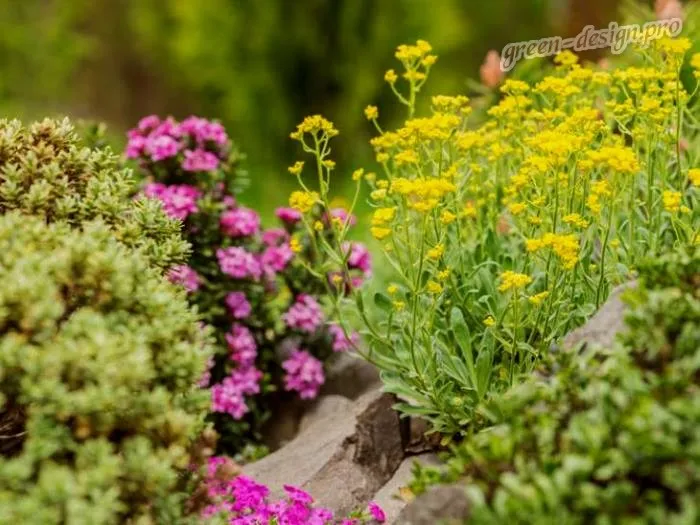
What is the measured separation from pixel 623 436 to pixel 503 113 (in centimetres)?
217

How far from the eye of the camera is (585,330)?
3.07 metres

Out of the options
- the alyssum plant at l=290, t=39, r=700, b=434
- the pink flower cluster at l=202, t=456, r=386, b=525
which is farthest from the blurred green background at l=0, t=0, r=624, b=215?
the pink flower cluster at l=202, t=456, r=386, b=525

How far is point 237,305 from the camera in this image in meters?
5.07

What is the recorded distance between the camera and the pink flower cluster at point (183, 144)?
16.6 feet

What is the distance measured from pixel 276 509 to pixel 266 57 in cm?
729

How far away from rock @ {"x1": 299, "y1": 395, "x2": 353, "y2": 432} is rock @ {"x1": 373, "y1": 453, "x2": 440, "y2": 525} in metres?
0.78

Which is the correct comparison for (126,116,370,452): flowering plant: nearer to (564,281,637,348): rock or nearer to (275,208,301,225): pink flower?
(275,208,301,225): pink flower

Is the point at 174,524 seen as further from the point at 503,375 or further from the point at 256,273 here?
the point at 256,273

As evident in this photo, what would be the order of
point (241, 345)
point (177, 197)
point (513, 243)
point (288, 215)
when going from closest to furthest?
point (513, 243), point (177, 197), point (241, 345), point (288, 215)

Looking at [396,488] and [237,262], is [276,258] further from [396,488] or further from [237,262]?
[396,488]

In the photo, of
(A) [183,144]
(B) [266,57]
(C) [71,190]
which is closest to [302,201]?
(C) [71,190]

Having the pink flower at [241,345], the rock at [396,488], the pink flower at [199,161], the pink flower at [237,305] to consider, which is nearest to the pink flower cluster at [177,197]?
the pink flower at [199,161]

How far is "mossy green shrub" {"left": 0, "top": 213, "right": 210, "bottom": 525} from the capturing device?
2.49 m

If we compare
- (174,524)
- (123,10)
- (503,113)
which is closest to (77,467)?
(174,524)
